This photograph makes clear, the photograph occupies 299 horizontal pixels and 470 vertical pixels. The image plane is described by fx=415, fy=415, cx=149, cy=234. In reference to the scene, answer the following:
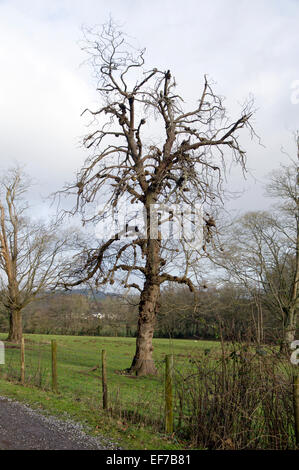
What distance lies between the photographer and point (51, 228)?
27.6m

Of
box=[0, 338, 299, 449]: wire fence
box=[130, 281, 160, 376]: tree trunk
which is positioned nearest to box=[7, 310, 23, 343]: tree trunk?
box=[130, 281, 160, 376]: tree trunk

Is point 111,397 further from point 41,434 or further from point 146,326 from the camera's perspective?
point 146,326

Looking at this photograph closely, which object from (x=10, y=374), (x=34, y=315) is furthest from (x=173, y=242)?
(x=34, y=315)

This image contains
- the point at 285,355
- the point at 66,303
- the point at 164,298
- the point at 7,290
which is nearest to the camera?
the point at 285,355

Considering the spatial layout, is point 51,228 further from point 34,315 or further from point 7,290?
point 34,315

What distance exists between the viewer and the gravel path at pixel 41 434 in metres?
6.13

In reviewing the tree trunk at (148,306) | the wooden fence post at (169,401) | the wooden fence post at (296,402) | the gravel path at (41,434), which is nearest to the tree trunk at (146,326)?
the tree trunk at (148,306)

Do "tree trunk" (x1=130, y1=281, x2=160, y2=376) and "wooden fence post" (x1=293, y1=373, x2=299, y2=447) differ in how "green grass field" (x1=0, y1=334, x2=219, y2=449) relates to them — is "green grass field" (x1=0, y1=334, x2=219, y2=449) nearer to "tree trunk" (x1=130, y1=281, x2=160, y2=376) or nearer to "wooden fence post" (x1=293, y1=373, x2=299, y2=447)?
"tree trunk" (x1=130, y1=281, x2=160, y2=376)

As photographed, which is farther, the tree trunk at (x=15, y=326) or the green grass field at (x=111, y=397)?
the tree trunk at (x=15, y=326)

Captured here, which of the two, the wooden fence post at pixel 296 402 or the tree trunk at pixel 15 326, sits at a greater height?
the wooden fence post at pixel 296 402

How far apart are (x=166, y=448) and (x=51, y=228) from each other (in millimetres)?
22754

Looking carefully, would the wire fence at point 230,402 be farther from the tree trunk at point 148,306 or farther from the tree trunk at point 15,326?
the tree trunk at point 15,326

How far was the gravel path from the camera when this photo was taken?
6.13 m

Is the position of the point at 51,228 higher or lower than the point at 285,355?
higher
